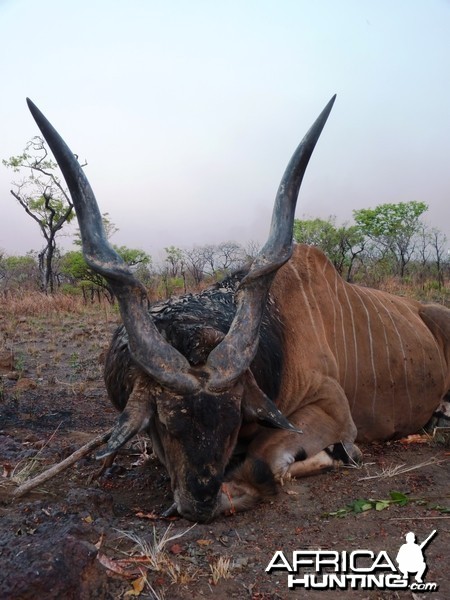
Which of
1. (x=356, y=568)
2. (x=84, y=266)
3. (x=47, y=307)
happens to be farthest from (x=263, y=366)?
(x=84, y=266)

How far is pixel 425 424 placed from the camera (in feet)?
14.5

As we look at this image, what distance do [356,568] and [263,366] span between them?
48.9 inches

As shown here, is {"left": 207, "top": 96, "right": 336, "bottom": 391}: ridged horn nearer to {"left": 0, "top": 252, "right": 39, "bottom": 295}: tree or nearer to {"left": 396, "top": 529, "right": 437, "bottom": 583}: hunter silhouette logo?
{"left": 396, "top": 529, "right": 437, "bottom": 583}: hunter silhouette logo

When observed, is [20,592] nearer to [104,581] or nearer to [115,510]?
[104,581]

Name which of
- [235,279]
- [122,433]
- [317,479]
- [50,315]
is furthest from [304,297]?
[50,315]

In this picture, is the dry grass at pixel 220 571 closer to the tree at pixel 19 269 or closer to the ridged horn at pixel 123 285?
the ridged horn at pixel 123 285

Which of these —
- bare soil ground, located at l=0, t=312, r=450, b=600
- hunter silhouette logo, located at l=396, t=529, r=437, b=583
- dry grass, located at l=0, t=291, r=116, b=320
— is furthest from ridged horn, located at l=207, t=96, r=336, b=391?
dry grass, located at l=0, t=291, r=116, b=320

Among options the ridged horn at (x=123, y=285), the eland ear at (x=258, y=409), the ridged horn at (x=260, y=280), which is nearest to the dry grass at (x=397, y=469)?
the eland ear at (x=258, y=409)

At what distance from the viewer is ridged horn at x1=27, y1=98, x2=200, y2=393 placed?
8.63 feet

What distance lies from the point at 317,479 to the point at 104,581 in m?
1.54

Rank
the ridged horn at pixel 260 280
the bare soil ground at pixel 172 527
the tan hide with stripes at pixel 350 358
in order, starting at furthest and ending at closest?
1. the tan hide with stripes at pixel 350 358
2. the ridged horn at pixel 260 280
3. the bare soil ground at pixel 172 527

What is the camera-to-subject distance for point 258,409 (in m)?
2.84

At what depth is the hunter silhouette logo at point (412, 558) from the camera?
211cm

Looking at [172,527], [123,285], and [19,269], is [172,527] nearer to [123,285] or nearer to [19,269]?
[123,285]
